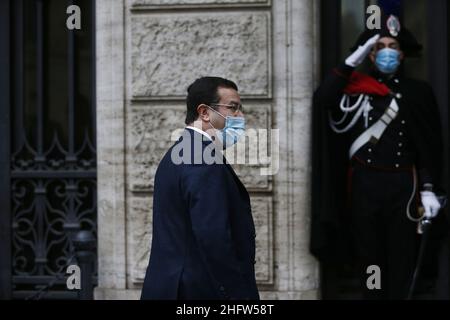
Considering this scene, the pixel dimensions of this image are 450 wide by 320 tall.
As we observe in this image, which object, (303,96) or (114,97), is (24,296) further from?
(303,96)

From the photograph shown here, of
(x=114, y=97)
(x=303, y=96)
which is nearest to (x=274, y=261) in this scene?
(x=303, y=96)

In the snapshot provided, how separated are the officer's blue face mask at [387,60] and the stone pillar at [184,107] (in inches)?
19.3

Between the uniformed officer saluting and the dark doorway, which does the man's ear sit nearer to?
the uniformed officer saluting

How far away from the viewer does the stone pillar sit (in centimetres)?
688

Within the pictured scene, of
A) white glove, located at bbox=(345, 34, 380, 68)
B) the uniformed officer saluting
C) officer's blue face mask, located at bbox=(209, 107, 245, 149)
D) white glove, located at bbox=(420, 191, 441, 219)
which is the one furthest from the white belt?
officer's blue face mask, located at bbox=(209, 107, 245, 149)

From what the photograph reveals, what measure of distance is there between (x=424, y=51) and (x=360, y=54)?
67cm

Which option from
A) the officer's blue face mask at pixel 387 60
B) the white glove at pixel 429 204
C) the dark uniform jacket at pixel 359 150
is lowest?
the white glove at pixel 429 204

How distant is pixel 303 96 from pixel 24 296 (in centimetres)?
272

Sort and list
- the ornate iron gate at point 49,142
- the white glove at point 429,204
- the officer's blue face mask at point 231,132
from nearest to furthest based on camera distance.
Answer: the officer's blue face mask at point 231,132 < the white glove at point 429,204 < the ornate iron gate at point 49,142

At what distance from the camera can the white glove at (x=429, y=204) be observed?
21.6 feet

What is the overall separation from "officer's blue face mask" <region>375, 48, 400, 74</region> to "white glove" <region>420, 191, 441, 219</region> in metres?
0.91

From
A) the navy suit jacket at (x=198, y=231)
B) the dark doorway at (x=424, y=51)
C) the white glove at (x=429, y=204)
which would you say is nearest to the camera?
the navy suit jacket at (x=198, y=231)

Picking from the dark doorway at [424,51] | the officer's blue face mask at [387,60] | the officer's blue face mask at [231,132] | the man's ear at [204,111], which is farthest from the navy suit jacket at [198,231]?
the dark doorway at [424,51]

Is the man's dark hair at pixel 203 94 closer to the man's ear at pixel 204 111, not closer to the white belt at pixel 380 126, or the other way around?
the man's ear at pixel 204 111
